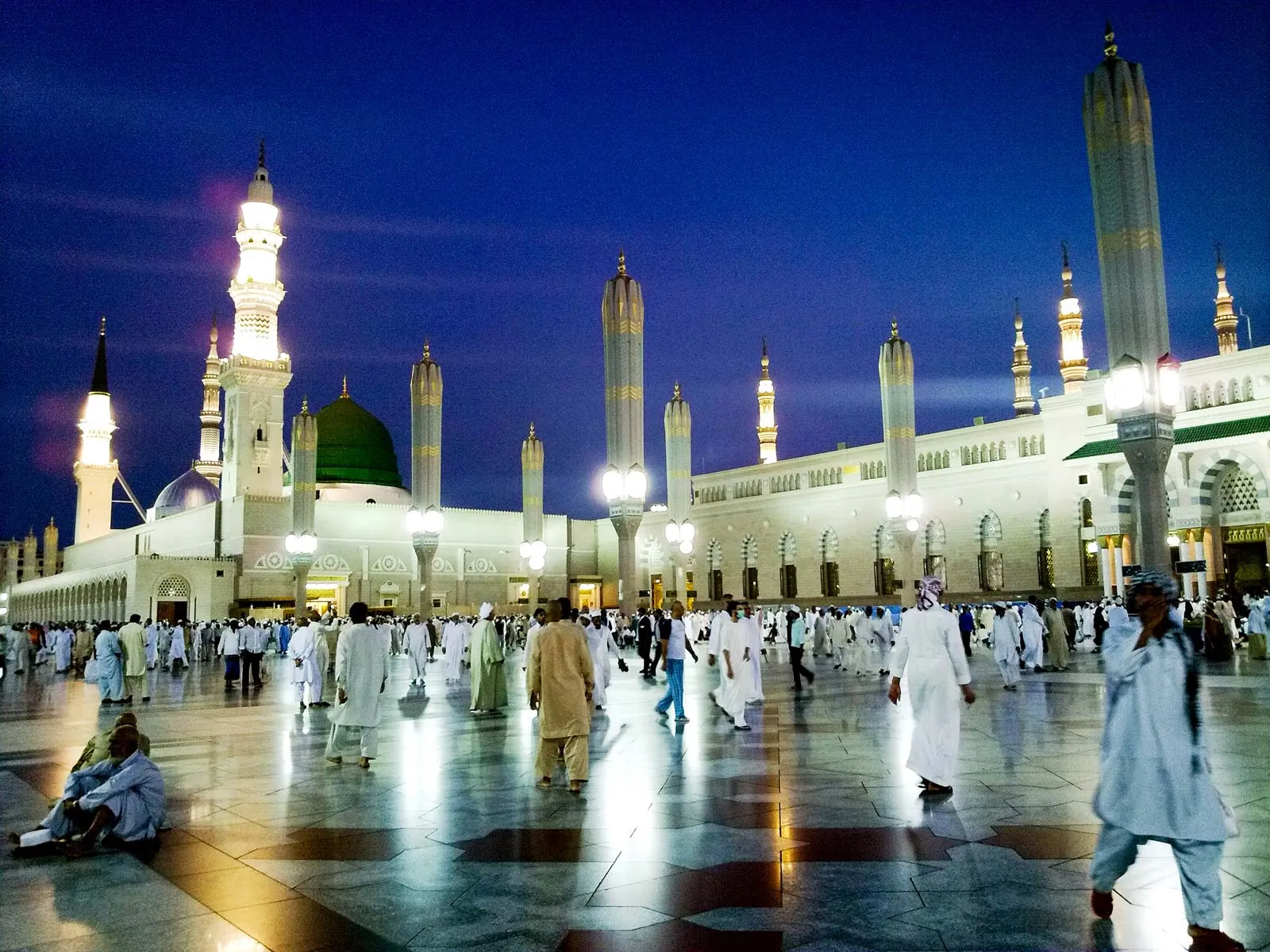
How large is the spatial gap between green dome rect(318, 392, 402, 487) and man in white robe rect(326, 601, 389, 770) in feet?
135

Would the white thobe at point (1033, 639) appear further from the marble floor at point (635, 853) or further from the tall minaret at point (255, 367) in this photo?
the tall minaret at point (255, 367)

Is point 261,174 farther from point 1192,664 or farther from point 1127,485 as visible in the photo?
point 1192,664

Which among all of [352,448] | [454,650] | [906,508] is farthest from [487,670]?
[352,448]

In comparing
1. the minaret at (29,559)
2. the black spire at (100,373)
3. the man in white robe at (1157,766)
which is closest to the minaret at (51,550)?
the minaret at (29,559)

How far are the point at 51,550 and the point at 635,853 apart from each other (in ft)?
335

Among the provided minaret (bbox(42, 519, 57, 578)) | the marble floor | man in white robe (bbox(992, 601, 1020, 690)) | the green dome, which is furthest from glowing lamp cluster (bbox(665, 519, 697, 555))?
minaret (bbox(42, 519, 57, 578))

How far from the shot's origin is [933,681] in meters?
5.78

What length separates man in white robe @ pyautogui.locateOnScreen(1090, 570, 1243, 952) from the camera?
2.95 meters

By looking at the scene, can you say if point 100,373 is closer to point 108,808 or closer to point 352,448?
point 352,448

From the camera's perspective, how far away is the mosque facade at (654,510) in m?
26.2

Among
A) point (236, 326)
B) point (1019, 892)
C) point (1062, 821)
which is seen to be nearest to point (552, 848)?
point (1019, 892)

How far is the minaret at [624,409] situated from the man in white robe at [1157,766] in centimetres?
1682

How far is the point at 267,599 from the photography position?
37469mm

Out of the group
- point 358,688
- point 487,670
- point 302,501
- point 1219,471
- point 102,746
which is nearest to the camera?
point 102,746
